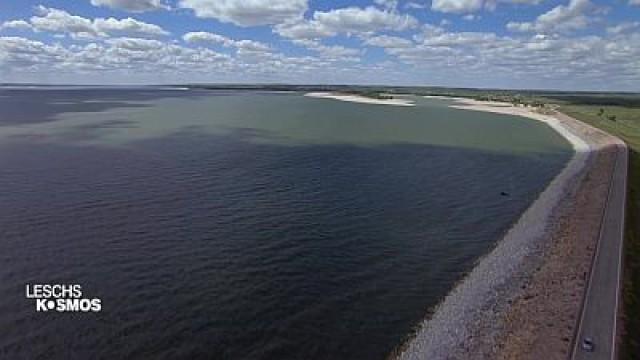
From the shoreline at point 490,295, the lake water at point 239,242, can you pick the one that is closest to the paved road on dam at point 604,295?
the shoreline at point 490,295

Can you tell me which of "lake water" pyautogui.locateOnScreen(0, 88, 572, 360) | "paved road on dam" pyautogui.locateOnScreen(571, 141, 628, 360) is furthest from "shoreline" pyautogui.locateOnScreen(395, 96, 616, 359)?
"paved road on dam" pyautogui.locateOnScreen(571, 141, 628, 360)

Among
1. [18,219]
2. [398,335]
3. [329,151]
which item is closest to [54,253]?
[18,219]

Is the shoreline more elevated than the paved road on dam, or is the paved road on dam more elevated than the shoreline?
the paved road on dam

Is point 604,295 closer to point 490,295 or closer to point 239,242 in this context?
point 490,295

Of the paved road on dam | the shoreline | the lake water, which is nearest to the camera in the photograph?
the paved road on dam

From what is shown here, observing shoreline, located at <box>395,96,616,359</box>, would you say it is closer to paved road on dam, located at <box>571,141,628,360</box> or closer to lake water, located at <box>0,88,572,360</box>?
lake water, located at <box>0,88,572,360</box>

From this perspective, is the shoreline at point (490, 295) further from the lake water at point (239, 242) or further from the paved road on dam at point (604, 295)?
the paved road on dam at point (604, 295)
